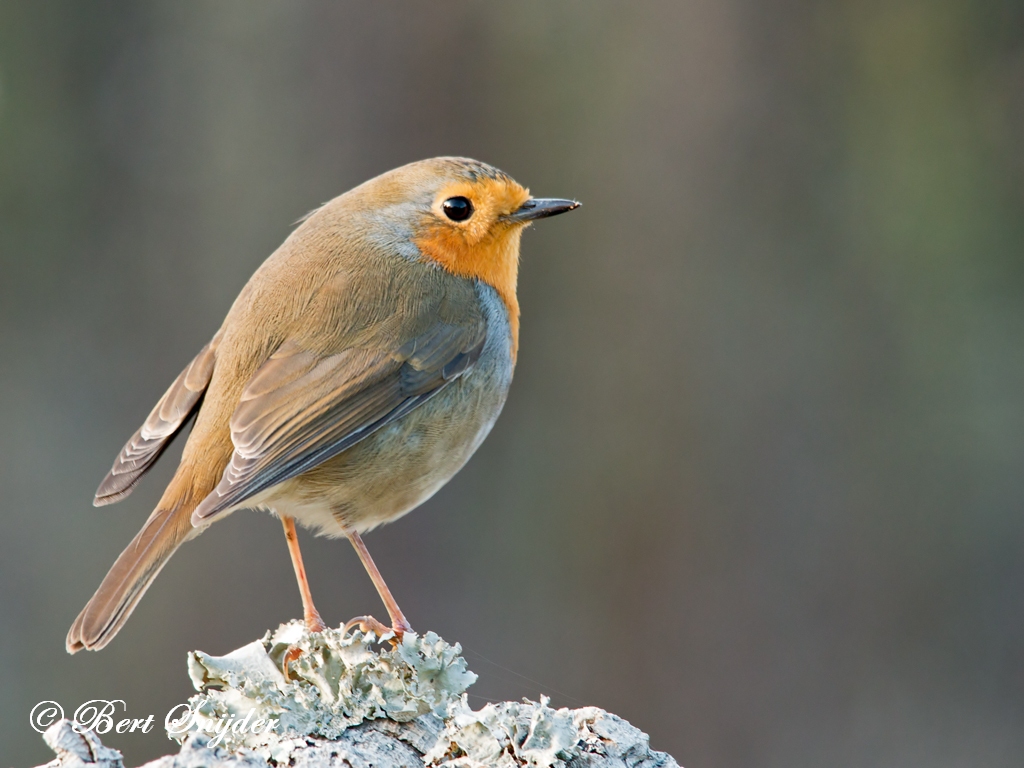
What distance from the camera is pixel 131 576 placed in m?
2.69

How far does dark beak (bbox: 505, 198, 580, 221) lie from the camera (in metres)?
3.47

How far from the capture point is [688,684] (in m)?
5.26

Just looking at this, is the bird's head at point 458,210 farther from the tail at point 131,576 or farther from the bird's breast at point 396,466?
the tail at point 131,576

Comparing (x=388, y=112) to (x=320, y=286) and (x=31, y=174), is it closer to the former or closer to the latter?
(x=31, y=174)

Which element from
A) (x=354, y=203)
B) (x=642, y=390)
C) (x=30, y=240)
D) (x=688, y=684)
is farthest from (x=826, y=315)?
(x=30, y=240)

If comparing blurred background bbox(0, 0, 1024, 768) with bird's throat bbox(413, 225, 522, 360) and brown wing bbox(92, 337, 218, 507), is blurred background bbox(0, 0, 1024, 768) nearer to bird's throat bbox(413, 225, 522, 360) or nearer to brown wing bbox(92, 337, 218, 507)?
bird's throat bbox(413, 225, 522, 360)

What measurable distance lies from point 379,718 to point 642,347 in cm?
334

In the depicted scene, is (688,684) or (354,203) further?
(688,684)

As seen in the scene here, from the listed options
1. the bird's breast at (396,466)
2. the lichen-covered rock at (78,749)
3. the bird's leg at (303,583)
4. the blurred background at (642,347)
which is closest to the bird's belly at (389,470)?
the bird's breast at (396,466)

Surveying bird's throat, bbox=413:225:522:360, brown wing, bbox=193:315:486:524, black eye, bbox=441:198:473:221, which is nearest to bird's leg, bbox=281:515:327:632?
brown wing, bbox=193:315:486:524

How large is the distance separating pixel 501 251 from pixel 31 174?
308cm

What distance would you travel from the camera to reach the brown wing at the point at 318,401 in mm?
2854

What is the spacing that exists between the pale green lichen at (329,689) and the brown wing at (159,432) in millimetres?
1011

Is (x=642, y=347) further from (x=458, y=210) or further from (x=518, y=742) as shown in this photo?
(x=518, y=742)
